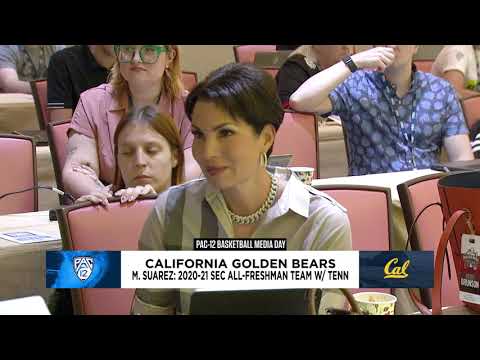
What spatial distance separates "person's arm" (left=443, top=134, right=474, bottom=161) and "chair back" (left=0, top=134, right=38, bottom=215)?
1122 mm

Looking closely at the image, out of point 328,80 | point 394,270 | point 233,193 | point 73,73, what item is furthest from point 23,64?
point 394,270

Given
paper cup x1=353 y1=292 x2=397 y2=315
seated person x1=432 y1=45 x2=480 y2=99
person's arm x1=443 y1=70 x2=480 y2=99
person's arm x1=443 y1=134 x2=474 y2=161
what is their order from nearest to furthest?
paper cup x1=353 y1=292 x2=397 y2=315, seated person x1=432 y1=45 x2=480 y2=99, person's arm x1=443 y1=70 x2=480 y2=99, person's arm x1=443 y1=134 x2=474 y2=161

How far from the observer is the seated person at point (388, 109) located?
267cm

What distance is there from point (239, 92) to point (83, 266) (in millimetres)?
515

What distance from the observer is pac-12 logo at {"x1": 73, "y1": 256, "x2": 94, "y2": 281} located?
230cm

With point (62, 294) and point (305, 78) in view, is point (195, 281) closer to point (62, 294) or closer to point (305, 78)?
point (62, 294)

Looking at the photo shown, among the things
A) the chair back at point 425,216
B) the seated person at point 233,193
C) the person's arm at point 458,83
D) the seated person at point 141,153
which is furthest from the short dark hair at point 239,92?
the person's arm at point 458,83

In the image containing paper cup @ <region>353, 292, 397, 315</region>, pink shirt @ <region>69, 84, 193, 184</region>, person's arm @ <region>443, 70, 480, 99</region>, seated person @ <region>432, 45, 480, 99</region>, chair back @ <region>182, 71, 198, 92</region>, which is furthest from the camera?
person's arm @ <region>443, 70, 480, 99</region>

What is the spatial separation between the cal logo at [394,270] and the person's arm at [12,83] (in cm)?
102

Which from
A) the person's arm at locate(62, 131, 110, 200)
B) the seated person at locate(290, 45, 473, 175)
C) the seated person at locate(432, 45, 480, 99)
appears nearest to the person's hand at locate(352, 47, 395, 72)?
the seated person at locate(290, 45, 473, 175)

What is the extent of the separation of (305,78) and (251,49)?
244mm

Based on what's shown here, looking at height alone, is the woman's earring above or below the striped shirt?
above

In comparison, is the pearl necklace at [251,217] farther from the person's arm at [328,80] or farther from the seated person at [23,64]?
the seated person at [23,64]

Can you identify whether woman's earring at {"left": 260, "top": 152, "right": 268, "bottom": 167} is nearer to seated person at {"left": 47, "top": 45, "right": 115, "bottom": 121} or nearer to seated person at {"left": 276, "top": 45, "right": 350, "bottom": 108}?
seated person at {"left": 276, "top": 45, "right": 350, "bottom": 108}
